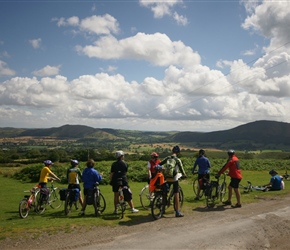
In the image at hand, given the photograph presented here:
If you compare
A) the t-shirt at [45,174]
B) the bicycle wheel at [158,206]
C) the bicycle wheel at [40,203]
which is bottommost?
the bicycle wheel at [40,203]

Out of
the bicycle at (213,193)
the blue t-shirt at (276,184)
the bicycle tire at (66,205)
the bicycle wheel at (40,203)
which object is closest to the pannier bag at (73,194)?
the bicycle tire at (66,205)

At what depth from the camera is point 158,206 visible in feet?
36.8

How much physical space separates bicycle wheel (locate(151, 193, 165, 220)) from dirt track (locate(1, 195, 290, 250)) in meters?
0.25

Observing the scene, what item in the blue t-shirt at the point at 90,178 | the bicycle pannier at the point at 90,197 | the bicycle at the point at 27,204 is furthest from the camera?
the bicycle at the point at 27,204

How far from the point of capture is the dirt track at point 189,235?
8.05 m

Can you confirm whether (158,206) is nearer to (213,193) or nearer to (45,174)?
(213,193)

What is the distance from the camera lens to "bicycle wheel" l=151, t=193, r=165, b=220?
1090 cm

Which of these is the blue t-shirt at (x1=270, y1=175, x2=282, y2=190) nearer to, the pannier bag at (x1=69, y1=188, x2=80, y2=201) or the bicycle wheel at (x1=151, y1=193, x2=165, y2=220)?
the bicycle wheel at (x1=151, y1=193, x2=165, y2=220)

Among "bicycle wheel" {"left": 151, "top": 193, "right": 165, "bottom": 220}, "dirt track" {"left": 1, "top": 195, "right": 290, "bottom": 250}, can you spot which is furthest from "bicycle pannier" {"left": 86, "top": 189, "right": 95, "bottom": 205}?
"bicycle wheel" {"left": 151, "top": 193, "right": 165, "bottom": 220}

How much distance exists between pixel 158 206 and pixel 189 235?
2495 millimetres

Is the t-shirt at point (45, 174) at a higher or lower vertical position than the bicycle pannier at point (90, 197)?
higher

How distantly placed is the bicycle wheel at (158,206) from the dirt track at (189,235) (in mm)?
246

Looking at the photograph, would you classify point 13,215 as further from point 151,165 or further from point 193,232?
point 193,232

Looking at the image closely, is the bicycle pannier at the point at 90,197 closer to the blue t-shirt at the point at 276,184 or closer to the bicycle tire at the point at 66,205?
the bicycle tire at the point at 66,205
